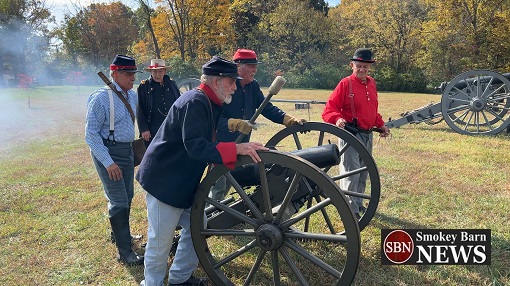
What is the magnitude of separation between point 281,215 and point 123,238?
1599 millimetres

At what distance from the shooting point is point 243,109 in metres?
3.85

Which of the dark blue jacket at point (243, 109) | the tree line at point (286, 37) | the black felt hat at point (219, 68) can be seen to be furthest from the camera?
the tree line at point (286, 37)

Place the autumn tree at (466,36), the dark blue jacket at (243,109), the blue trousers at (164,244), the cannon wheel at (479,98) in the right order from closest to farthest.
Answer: the blue trousers at (164,244) < the dark blue jacket at (243,109) < the cannon wheel at (479,98) < the autumn tree at (466,36)

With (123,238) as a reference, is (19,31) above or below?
above

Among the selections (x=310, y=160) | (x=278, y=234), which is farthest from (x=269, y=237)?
(x=310, y=160)

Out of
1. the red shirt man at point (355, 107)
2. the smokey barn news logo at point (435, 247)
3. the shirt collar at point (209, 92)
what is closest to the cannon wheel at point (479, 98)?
the red shirt man at point (355, 107)

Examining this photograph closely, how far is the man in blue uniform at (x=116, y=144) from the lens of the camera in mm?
3070

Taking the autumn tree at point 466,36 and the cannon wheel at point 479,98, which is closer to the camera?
the cannon wheel at point 479,98

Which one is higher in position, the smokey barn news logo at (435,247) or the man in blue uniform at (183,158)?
the man in blue uniform at (183,158)

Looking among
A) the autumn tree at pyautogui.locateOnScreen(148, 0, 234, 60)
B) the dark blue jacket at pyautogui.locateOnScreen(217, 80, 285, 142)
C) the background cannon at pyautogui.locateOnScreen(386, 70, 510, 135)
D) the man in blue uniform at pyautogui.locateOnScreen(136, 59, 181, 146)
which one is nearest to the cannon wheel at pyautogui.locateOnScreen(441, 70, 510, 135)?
the background cannon at pyautogui.locateOnScreen(386, 70, 510, 135)

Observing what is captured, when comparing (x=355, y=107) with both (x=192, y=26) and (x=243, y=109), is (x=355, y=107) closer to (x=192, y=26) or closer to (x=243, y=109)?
(x=243, y=109)

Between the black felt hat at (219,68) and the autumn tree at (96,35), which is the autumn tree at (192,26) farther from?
the black felt hat at (219,68)

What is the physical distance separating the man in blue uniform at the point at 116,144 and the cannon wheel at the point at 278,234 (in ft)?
2.77

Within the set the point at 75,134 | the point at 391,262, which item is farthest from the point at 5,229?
the point at 75,134
